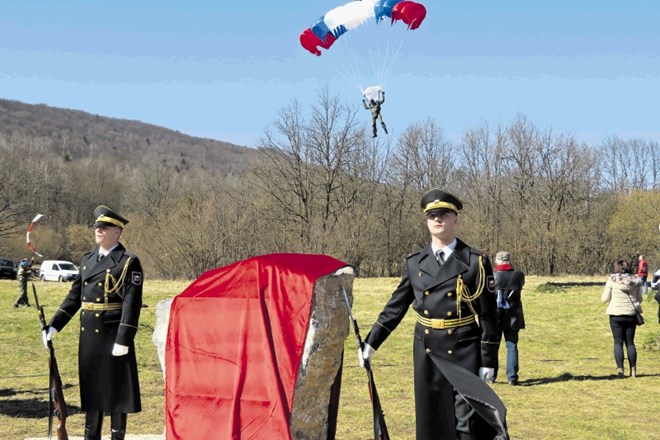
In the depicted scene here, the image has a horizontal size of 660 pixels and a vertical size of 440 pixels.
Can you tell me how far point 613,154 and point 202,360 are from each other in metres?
74.2

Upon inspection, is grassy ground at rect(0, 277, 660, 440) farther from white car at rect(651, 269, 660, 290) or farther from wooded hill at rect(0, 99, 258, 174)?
wooded hill at rect(0, 99, 258, 174)

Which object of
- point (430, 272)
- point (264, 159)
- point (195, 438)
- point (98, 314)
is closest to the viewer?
point (430, 272)

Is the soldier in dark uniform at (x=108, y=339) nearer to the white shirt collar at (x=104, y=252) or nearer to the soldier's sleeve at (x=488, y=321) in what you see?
the white shirt collar at (x=104, y=252)

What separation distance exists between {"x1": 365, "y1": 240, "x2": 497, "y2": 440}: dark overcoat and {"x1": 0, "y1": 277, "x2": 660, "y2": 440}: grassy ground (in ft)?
8.07

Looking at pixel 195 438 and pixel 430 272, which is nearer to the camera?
pixel 430 272

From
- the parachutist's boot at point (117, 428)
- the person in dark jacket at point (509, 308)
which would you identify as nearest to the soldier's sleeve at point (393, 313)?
the parachutist's boot at point (117, 428)

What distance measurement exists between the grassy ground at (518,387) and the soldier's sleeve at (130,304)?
1.87m

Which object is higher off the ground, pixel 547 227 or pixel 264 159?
pixel 264 159

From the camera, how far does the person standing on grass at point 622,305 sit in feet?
35.0

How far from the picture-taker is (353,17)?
54.7 feet

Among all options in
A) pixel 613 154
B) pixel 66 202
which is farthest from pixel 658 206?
pixel 66 202

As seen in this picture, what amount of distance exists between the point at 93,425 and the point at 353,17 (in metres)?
12.4

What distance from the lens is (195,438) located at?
5.84 metres

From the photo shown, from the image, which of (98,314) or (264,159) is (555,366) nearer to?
(98,314)
